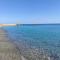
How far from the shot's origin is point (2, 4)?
10.2ft

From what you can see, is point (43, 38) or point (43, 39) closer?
point (43, 39)

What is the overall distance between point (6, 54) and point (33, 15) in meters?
1.13

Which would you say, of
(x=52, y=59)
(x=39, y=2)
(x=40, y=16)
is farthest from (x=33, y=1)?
(x=52, y=59)

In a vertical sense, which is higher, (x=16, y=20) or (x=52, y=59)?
(x=16, y=20)

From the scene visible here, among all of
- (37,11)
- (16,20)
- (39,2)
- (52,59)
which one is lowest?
(52,59)

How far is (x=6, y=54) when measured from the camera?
322 cm

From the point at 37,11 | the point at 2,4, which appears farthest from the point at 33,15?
the point at 2,4

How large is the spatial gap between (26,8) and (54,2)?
0.70 metres

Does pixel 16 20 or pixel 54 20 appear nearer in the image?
pixel 54 20

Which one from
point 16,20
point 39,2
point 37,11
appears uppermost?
point 39,2

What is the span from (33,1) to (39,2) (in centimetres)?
15

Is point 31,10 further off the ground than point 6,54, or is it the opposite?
point 31,10

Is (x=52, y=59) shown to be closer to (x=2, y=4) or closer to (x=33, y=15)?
(x=33, y=15)

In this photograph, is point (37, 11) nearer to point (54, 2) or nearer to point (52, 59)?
point (54, 2)
